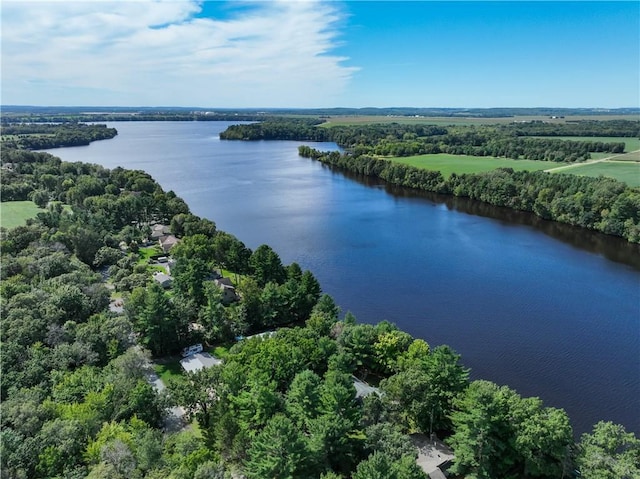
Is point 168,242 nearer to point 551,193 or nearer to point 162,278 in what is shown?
point 162,278

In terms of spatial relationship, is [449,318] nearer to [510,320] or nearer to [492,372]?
[510,320]

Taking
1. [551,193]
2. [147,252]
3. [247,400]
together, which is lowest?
[147,252]

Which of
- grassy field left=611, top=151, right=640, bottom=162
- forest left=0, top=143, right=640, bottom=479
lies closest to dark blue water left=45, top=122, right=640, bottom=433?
forest left=0, top=143, right=640, bottom=479

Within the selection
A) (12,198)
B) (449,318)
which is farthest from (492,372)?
(12,198)

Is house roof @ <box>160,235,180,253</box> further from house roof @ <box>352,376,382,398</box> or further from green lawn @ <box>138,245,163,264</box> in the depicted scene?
house roof @ <box>352,376,382,398</box>

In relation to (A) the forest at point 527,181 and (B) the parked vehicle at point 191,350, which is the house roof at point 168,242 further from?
(A) the forest at point 527,181

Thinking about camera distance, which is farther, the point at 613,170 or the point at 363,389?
the point at 613,170

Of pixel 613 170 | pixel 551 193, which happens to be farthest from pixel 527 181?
pixel 613 170
